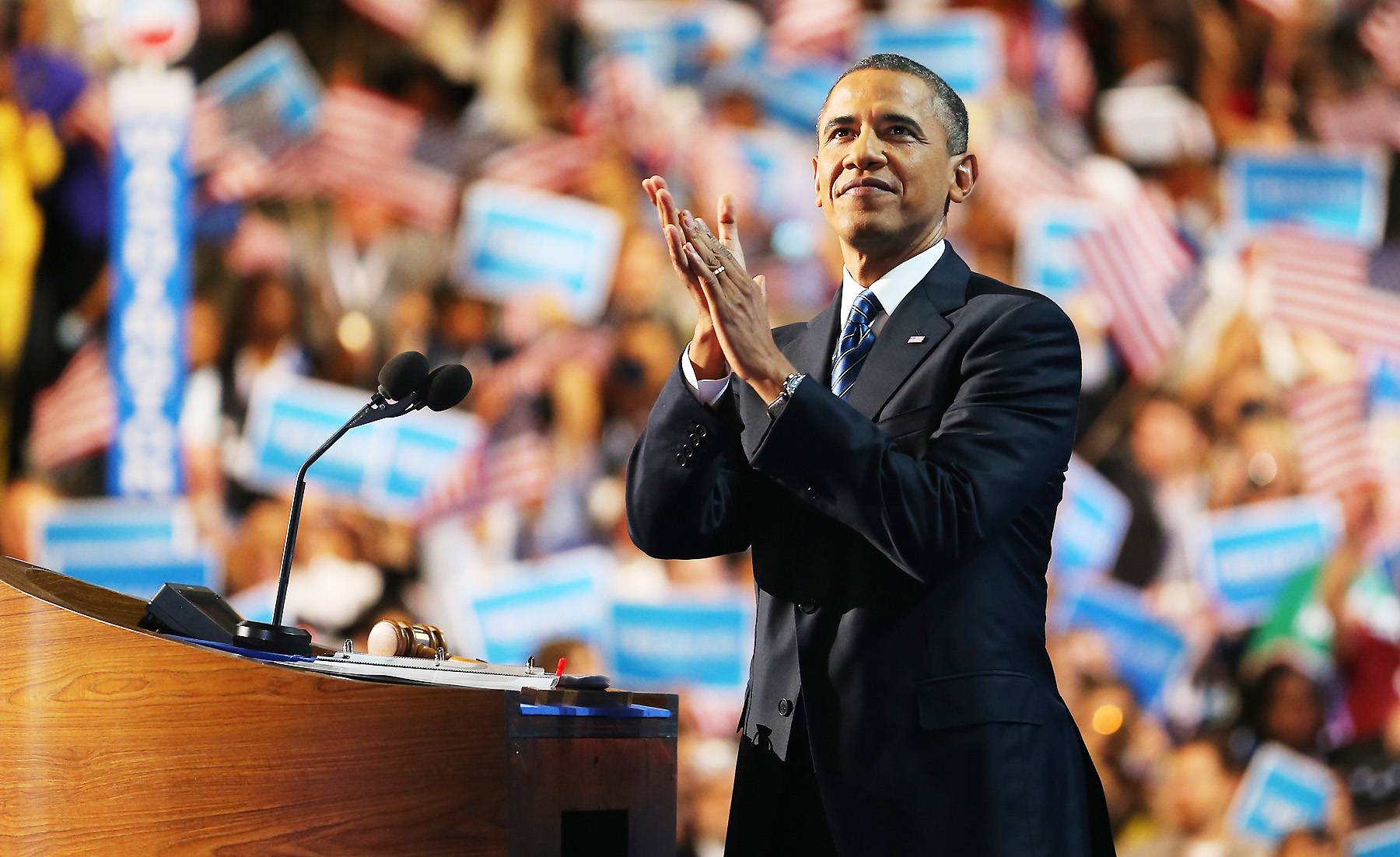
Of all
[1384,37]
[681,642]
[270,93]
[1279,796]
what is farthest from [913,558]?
[1384,37]

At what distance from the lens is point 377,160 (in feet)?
16.5

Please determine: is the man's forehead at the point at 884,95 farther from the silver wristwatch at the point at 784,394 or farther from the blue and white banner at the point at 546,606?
the blue and white banner at the point at 546,606

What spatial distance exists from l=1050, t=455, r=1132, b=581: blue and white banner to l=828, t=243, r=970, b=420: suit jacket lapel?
3240 millimetres

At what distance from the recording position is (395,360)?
1.96m

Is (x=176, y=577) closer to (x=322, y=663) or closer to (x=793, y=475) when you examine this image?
(x=322, y=663)

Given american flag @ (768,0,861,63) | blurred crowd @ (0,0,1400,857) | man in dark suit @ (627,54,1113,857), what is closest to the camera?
man in dark suit @ (627,54,1113,857)

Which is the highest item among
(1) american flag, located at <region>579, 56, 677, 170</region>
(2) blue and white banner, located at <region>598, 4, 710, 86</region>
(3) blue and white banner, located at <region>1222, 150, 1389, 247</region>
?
(2) blue and white banner, located at <region>598, 4, 710, 86</region>

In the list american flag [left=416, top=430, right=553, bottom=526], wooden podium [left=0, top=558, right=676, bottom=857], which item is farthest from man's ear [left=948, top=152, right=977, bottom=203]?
american flag [left=416, top=430, right=553, bottom=526]

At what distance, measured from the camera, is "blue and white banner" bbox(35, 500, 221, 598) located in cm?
478

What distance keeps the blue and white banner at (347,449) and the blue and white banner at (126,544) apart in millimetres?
300

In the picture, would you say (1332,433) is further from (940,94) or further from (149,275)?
(149,275)

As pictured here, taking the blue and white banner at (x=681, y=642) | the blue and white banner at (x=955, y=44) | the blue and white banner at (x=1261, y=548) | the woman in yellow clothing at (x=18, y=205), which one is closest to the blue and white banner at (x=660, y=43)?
the blue and white banner at (x=955, y=44)

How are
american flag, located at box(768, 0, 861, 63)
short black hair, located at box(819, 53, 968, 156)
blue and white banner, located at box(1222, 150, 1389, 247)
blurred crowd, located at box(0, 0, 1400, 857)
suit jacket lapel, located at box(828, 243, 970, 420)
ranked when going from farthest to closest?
blue and white banner, located at box(1222, 150, 1389, 247) → american flag, located at box(768, 0, 861, 63) → blurred crowd, located at box(0, 0, 1400, 857) → short black hair, located at box(819, 53, 968, 156) → suit jacket lapel, located at box(828, 243, 970, 420)

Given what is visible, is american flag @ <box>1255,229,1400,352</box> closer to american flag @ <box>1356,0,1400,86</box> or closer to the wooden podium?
american flag @ <box>1356,0,1400,86</box>
